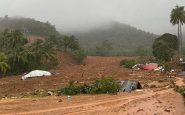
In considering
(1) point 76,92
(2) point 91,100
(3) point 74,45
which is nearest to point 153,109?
(2) point 91,100

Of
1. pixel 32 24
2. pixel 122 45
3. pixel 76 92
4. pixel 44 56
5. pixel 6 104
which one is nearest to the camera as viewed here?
pixel 6 104

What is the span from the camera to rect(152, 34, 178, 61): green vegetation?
66.6m

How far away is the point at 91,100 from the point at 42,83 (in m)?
16.1

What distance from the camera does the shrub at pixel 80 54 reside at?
77562 millimetres

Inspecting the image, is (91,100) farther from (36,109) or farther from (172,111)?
(172,111)

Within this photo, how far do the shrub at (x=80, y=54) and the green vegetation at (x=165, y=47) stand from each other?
15.0 metres

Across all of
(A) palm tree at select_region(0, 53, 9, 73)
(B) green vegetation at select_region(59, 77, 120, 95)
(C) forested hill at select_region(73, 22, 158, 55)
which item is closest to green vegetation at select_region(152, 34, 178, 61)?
(A) palm tree at select_region(0, 53, 9, 73)

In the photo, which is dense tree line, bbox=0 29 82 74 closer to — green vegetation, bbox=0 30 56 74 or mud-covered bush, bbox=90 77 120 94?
green vegetation, bbox=0 30 56 74

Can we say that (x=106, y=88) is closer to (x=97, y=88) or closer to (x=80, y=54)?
(x=97, y=88)

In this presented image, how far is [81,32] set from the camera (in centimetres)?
17700

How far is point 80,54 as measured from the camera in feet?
254

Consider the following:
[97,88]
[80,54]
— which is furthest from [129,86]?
[80,54]

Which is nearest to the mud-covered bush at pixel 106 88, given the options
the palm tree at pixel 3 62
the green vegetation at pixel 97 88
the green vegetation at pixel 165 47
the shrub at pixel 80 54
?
the green vegetation at pixel 97 88

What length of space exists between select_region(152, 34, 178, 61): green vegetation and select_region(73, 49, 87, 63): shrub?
15.0 meters
